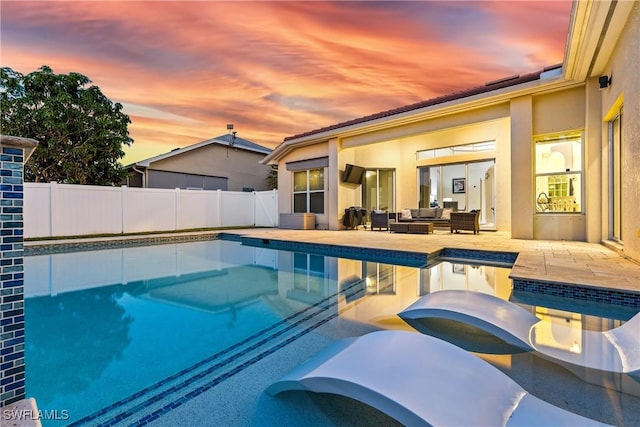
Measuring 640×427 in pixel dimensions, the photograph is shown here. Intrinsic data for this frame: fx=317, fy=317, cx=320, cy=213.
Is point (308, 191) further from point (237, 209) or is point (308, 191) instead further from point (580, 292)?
point (580, 292)

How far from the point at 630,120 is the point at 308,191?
11.0 m

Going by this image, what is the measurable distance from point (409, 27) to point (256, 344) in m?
9.52

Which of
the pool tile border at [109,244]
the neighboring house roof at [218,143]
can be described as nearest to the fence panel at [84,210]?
the pool tile border at [109,244]

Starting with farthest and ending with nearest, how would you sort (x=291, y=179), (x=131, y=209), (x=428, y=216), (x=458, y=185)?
(x=291, y=179) < (x=131, y=209) < (x=458, y=185) < (x=428, y=216)

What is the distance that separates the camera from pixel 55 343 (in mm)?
3074

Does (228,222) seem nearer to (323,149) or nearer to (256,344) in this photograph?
(323,149)

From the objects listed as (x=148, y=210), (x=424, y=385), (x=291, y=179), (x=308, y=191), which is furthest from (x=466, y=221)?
(x=148, y=210)

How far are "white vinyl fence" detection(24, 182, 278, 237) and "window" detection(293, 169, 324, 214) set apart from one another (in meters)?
1.89

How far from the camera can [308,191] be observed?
14.6m

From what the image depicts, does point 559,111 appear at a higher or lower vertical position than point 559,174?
higher

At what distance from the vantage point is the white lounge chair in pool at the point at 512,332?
2.50 m

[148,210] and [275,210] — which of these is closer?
[148,210]

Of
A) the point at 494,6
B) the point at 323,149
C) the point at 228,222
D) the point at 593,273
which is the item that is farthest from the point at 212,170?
the point at 593,273

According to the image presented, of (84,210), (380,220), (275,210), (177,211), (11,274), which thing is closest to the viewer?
(11,274)
